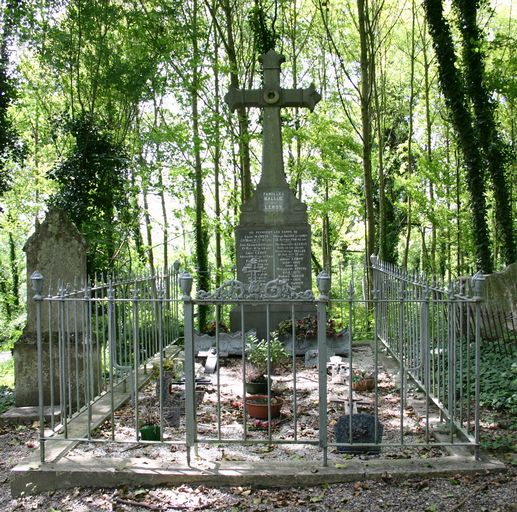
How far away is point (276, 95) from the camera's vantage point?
10.9 meters

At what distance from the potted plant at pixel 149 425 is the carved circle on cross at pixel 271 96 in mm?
6692

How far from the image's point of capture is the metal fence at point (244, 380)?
4938 millimetres

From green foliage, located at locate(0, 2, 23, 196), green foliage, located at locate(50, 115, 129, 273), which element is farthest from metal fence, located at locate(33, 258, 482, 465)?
green foliage, located at locate(0, 2, 23, 196)

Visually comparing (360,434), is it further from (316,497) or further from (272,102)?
(272,102)

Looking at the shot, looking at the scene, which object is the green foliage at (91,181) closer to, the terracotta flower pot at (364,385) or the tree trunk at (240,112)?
the tree trunk at (240,112)

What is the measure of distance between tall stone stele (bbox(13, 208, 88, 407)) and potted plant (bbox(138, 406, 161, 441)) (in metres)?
1.47

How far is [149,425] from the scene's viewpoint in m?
5.55

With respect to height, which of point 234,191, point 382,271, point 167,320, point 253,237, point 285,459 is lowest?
point 285,459

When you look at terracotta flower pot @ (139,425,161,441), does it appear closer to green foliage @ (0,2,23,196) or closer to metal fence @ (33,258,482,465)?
metal fence @ (33,258,482,465)

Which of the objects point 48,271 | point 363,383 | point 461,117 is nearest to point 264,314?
point 363,383

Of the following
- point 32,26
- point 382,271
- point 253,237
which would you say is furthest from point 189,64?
point 382,271

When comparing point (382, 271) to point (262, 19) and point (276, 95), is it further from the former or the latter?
point (262, 19)

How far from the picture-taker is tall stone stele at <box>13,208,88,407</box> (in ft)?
23.3

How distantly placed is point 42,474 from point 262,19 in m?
12.5
